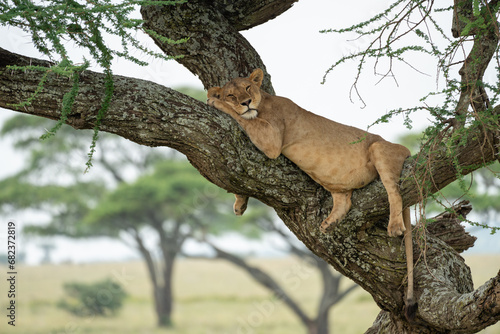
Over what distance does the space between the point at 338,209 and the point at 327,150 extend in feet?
1.01

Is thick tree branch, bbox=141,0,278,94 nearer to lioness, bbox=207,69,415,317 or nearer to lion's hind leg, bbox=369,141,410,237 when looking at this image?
lioness, bbox=207,69,415,317

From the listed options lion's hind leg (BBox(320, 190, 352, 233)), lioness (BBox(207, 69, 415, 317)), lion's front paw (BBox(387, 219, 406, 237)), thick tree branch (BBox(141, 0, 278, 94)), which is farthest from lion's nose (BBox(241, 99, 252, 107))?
lion's front paw (BBox(387, 219, 406, 237))

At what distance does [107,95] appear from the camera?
2.79 m

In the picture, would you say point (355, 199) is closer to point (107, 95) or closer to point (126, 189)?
point (107, 95)

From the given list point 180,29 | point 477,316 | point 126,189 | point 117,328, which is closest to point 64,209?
point 126,189

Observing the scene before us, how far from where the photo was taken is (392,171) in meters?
3.10

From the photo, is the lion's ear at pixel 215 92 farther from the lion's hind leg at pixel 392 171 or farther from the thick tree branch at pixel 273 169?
the lion's hind leg at pixel 392 171

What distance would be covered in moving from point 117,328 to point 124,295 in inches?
36.2

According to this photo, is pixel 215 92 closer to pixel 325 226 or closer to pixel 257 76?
pixel 257 76

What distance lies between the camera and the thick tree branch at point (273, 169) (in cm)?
285

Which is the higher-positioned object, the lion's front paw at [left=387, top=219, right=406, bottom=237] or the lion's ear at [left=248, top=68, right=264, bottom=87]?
the lion's ear at [left=248, top=68, right=264, bottom=87]

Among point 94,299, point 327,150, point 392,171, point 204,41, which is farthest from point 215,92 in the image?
point 94,299

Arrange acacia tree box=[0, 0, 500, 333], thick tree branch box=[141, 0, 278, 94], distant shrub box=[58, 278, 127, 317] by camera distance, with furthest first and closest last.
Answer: distant shrub box=[58, 278, 127, 317]
thick tree branch box=[141, 0, 278, 94]
acacia tree box=[0, 0, 500, 333]

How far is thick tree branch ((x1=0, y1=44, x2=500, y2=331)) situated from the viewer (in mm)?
2850
